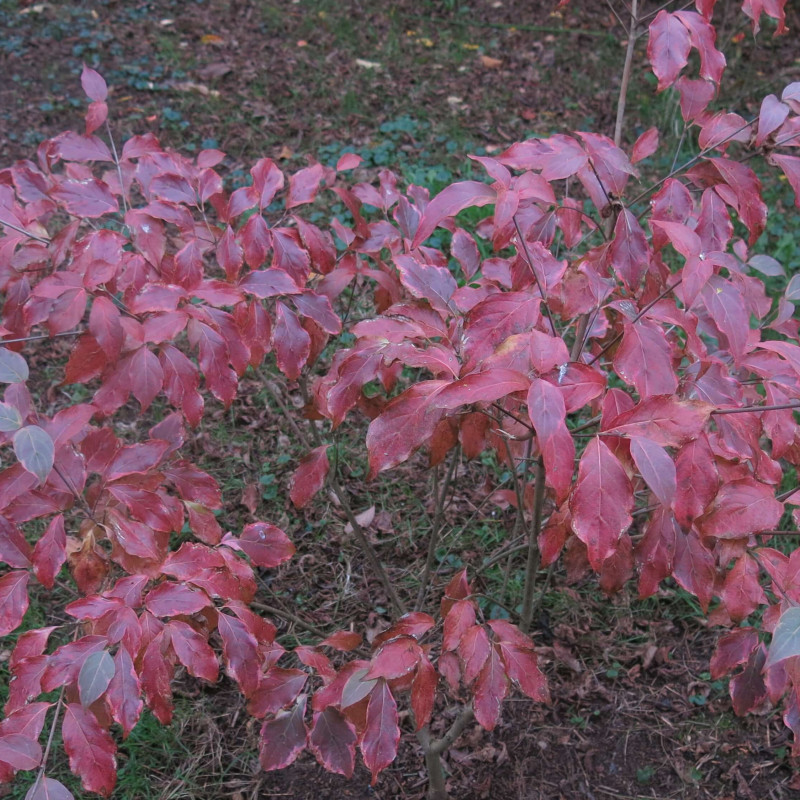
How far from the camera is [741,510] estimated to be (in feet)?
4.09

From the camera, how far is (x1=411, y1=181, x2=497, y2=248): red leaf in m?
1.22

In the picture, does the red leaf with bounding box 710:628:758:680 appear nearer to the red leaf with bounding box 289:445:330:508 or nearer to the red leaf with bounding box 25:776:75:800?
the red leaf with bounding box 289:445:330:508

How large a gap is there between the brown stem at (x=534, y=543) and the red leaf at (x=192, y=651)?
2.28ft

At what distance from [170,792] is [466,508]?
142 centimetres

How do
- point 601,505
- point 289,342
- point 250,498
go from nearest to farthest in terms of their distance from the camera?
point 601,505
point 289,342
point 250,498

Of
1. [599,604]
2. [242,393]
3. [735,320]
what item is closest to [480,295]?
[735,320]

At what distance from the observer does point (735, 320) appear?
1229mm

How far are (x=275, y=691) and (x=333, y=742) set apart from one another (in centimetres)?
16

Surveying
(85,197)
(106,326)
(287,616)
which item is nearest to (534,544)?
(287,616)

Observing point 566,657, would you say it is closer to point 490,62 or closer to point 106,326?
point 106,326

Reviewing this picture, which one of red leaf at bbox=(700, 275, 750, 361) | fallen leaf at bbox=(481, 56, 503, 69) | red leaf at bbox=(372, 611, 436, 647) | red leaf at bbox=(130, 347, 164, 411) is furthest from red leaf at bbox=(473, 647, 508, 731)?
fallen leaf at bbox=(481, 56, 503, 69)

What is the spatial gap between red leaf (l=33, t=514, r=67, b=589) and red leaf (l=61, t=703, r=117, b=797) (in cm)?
23

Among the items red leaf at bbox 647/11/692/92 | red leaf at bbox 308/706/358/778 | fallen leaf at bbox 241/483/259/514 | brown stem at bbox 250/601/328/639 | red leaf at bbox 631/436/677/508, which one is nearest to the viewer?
red leaf at bbox 631/436/677/508

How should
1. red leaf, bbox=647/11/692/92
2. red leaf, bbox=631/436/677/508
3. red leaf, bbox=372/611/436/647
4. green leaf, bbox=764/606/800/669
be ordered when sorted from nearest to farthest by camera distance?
green leaf, bbox=764/606/800/669, red leaf, bbox=631/436/677/508, red leaf, bbox=647/11/692/92, red leaf, bbox=372/611/436/647
